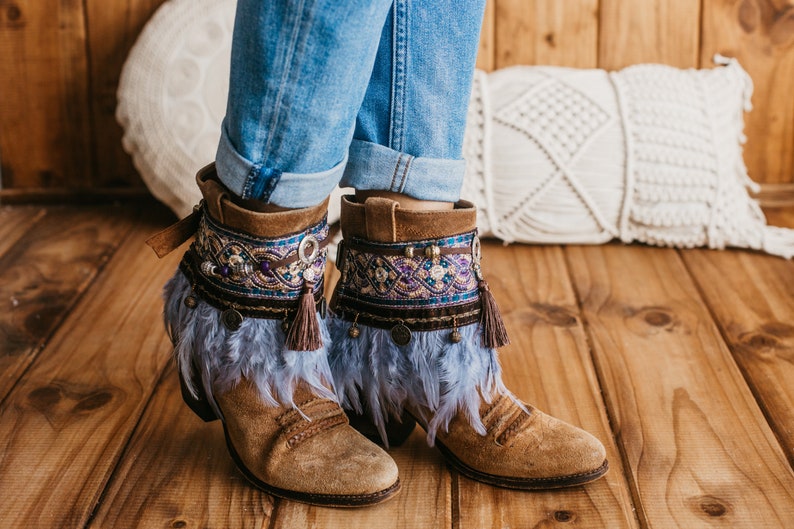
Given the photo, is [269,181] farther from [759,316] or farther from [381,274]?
[759,316]

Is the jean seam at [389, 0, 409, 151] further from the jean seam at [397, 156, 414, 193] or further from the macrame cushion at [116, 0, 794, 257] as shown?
the macrame cushion at [116, 0, 794, 257]

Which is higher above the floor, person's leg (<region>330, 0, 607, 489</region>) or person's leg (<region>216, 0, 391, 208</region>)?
person's leg (<region>216, 0, 391, 208</region>)

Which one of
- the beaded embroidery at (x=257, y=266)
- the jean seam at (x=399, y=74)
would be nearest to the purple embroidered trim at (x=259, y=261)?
the beaded embroidery at (x=257, y=266)

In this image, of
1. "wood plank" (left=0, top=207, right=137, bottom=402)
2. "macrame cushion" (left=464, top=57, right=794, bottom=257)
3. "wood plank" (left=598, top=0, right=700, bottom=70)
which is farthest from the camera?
"wood plank" (left=598, top=0, right=700, bottom=70)

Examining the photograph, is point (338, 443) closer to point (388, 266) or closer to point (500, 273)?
point (388, 266)

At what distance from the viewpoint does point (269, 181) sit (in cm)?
72

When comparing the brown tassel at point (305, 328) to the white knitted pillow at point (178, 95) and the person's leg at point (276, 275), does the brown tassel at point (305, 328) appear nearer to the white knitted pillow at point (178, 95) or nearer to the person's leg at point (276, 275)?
the person's leg at point (276, 275)

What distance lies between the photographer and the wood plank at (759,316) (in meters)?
1.00

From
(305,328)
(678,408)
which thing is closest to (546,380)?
(678,408)

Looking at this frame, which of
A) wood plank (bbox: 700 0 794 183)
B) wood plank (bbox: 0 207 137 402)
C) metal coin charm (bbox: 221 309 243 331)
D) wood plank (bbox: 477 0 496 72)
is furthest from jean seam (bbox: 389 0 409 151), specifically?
wood plank (bbox: 700 0 794 183)

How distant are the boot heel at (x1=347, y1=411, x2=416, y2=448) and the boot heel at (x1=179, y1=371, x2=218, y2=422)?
139 millimetres

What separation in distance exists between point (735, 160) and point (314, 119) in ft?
3.43

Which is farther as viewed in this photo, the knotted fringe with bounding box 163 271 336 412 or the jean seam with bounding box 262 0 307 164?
the knotted fringe with bounding box 163 271 336 412

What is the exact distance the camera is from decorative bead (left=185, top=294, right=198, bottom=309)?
2.72ft
